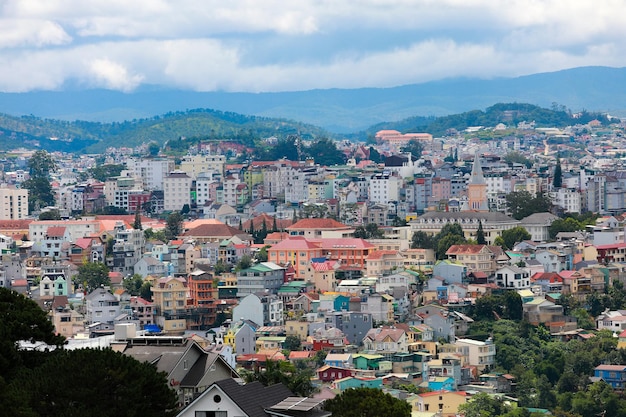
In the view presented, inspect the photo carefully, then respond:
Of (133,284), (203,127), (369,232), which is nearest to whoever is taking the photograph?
(133,284)

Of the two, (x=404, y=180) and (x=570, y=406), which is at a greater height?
(x=404, y=180)

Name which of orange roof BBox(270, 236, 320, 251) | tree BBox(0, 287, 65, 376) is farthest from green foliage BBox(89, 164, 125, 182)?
tree BBox(0, 287, 65, 376)

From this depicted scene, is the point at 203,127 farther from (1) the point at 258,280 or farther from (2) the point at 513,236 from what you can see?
(1) the point at 258,280

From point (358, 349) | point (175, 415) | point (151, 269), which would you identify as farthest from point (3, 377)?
point (151, 269)

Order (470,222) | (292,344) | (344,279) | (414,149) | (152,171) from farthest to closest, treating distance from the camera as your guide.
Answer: (414,149) → (152,171) → (470,222) → (344,279) → (292,344)

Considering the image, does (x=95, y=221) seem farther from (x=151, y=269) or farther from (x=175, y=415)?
(x=175, y=415)

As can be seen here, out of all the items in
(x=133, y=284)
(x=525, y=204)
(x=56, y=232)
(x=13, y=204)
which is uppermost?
(x=13, y=204)

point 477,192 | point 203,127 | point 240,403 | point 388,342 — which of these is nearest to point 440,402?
point 388,342

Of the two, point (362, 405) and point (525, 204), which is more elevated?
point (525, 204)
